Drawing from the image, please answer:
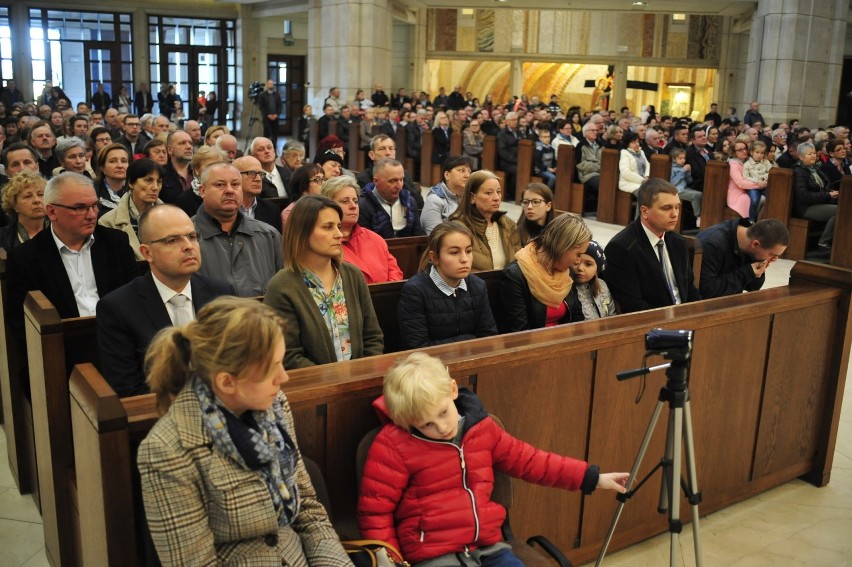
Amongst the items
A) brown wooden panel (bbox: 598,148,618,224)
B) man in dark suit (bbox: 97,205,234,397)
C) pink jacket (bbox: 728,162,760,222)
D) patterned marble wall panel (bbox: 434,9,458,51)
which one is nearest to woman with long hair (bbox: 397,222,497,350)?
man in dark suit (bbox: 97,205,234,397)

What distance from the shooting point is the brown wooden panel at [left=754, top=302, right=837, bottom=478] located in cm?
352

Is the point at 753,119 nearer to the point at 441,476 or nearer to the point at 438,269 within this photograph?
the point at 438,269

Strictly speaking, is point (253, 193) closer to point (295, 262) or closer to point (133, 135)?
point (295, 262)

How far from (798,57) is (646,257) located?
14.6 metres

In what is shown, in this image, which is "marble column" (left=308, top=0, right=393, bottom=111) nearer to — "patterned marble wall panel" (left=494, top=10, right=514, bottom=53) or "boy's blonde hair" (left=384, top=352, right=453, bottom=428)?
"patterned marble wall panel" (left=494, top=10, right=514, bottom=53)

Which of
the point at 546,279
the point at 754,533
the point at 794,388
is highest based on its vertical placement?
the point at 546,279

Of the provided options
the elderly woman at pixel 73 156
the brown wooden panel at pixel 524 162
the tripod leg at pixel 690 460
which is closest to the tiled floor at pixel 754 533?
the tripod leg at pixel 690 460

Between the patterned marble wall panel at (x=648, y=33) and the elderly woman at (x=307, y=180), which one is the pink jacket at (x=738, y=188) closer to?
the elderly woman at (x=307, y=180)

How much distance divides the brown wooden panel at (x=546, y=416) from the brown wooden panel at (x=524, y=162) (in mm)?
8151

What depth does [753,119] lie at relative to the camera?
52.1 feet

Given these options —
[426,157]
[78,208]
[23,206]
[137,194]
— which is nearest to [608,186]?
[426,157]

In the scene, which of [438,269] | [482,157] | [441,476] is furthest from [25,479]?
[482,157]

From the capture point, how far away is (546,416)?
110 inches

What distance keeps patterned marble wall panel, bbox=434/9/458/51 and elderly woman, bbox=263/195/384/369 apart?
20.5m
